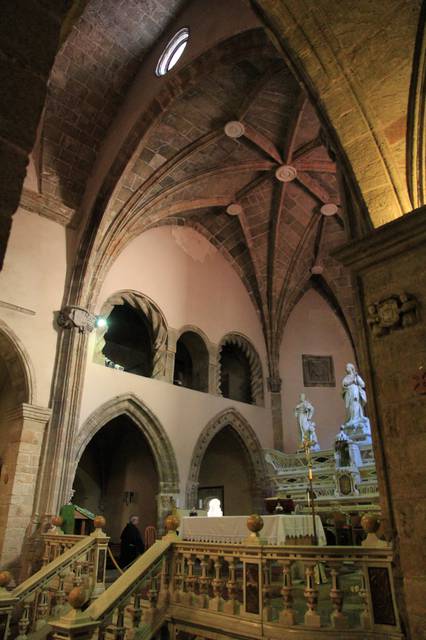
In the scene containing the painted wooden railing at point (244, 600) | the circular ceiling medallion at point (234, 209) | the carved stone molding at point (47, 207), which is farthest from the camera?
the circular ceiling medallion at point (234, 209)

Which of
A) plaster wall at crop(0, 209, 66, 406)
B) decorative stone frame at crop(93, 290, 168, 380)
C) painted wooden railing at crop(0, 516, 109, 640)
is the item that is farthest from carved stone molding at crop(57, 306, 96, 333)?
painted wooden railing at crop(0, 516, 109, 640)

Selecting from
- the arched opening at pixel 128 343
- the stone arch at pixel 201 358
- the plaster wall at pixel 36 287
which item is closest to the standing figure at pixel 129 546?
the plaster wall at pixel 36 287

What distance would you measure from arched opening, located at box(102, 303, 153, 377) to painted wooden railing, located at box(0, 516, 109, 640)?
8.83 metres

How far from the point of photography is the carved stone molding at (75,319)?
31.5 ft

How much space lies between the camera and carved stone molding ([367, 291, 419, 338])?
398 centimetres

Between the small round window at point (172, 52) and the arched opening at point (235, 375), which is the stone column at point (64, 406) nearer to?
the small round window at point (172, 52)

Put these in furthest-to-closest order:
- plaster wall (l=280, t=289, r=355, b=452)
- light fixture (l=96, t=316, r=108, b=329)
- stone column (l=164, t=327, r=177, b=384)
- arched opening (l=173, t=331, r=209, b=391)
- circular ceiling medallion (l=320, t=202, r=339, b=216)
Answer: plaster wall (l=280, t=289, r=355, b=452)
circular ceiling medallion (l=320, t=202, r=339, b=216)
arched opening (l=173, t=331, r=209, b=391)
stone column (l=164, t=327, r=177, b=384)
light fixture (l=96, t=316, r=108, b=329)

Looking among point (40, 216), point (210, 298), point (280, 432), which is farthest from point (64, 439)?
point (280, 432)

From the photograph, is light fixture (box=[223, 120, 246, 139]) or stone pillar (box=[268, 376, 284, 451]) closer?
light fixture (box=[223, 120, 246, 139])

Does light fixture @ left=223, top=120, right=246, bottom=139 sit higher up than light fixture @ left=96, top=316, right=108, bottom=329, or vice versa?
light fixture @ left=223, top=120, right=246, bottom=139

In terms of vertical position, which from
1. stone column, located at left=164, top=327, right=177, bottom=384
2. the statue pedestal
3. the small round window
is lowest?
the statue pedestal

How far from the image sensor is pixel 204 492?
14398 mm

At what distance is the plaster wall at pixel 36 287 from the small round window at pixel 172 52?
413 cm

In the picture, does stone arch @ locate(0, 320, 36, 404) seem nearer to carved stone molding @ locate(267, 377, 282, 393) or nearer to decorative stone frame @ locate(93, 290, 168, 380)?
decorative stone frame @ locate(93, 290, 168, 380)
